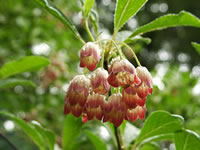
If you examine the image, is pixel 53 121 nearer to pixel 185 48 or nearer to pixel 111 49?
pixel 111 49

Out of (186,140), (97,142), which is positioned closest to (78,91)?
(186,140)

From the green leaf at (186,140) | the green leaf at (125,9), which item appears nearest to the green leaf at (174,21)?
the green leaf at (125,9)

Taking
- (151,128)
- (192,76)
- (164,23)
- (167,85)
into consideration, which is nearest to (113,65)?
(164,23)

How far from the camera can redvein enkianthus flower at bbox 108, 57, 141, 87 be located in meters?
1.25

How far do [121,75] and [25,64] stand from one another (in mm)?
1157

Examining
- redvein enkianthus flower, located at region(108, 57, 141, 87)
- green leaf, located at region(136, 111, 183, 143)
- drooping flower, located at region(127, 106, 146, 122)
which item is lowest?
green leaf, located at region(136, 111, 183, 143)

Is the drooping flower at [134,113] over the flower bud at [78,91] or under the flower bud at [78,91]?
under

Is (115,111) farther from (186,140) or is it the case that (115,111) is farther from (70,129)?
(70,129)

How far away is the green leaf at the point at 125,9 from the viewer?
4.83 feet

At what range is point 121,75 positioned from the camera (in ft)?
4.05

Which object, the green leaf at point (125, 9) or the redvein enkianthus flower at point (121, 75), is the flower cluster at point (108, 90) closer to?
the redvein enkianthus flower at point (121, 75)

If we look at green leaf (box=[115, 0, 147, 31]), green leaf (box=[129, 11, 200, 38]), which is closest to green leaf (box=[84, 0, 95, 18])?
green leaf (box=[115, 0, 147, 31])

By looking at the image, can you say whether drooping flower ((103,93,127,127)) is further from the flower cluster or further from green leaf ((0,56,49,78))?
green leaf ((0,56,49,78))

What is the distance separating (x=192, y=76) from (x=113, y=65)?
3300mm
